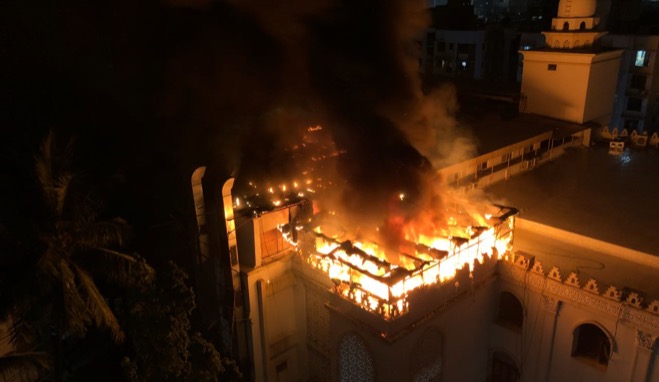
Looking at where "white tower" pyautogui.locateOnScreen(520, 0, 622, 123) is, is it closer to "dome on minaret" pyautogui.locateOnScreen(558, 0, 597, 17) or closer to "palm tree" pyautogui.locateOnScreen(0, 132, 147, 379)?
"dome on minaret" pyautogui.locateOnScreen(558, 0, 597, 17)

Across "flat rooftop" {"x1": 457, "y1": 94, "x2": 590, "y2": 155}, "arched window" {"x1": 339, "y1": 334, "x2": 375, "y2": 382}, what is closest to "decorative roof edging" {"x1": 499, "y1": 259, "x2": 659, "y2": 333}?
"arched window" {"x1": 339, "y1": 334, "x2": 375, "y2": 382}

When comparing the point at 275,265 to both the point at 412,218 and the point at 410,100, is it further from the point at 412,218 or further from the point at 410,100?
the point at 410,100

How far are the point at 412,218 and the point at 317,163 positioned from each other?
381cm

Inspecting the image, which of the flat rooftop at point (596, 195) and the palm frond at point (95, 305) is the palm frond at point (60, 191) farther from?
the flat rooftop at point (596, 195)

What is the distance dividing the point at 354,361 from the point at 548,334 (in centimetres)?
486

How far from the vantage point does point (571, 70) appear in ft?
68.2

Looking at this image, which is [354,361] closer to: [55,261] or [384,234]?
[384,234]

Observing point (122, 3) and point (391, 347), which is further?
point (122, 3)

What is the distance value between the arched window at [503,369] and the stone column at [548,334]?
0.96 meters

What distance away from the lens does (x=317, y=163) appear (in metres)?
14.6

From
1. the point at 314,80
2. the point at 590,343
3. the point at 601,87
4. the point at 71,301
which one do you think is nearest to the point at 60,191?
the point at 71,301

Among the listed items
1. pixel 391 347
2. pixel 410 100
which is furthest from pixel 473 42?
pixel 391 347

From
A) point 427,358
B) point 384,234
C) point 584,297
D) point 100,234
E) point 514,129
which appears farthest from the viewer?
point 514,129

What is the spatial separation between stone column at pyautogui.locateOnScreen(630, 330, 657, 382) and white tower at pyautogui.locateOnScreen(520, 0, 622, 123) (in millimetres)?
12623
